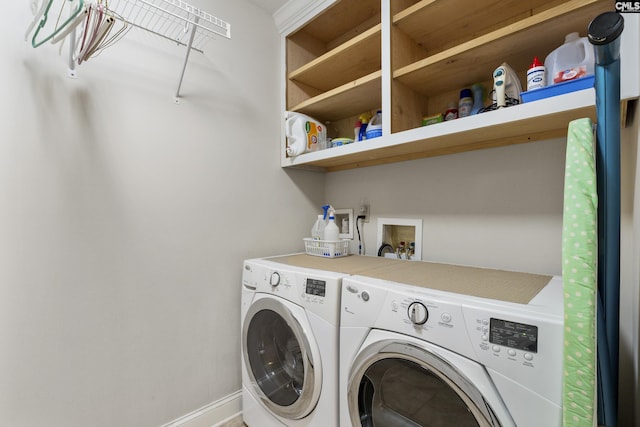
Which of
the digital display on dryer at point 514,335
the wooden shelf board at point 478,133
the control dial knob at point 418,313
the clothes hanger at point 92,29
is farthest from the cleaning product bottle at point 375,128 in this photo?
the clothes hanger at point 92,29

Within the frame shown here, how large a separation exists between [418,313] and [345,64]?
58.2 inches

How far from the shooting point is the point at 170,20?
1385mm

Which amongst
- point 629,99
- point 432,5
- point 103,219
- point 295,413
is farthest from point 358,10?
point 295,413

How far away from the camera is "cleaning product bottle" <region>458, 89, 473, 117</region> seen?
139 cm

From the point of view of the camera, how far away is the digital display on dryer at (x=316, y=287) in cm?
116

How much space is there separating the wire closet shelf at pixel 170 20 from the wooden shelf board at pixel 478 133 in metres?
0.79

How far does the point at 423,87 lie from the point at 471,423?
56.8 inches

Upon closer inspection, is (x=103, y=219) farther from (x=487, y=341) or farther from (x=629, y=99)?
(x=629, y=99)

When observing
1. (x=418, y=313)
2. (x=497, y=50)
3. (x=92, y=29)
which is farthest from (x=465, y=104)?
(x=92, y=29)

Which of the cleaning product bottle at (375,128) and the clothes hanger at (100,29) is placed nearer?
the clothes hanger at (100,29)

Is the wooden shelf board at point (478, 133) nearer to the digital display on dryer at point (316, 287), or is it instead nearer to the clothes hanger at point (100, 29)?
the digital display on dryer at point (316, 287)

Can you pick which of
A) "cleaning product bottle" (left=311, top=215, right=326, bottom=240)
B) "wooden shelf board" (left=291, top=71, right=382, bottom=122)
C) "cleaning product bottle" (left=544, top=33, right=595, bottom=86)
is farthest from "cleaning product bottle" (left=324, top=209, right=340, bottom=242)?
"cleaning product bottle" (left=544, top=33, right=595, bottom=86)

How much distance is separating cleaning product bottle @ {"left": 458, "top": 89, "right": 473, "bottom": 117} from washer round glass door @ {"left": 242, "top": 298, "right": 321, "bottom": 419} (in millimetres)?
1216

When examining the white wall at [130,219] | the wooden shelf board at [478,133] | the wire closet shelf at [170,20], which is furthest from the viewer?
the wire closet shelf at [170,20]
